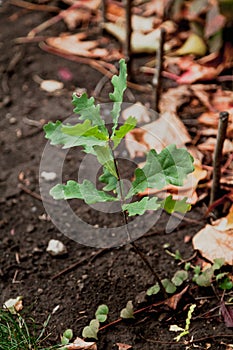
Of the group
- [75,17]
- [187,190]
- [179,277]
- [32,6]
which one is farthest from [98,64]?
[179,277]

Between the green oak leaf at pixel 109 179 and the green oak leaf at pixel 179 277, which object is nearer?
the green oak leaf at pixel 109 179

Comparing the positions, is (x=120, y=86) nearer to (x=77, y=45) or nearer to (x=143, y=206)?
(x=143, y=206)

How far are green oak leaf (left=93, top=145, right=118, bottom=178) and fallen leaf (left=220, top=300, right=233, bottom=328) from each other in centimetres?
45

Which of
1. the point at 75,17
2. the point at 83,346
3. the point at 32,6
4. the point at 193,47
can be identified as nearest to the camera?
the point at 83,346

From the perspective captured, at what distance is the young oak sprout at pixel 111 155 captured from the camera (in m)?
1.31

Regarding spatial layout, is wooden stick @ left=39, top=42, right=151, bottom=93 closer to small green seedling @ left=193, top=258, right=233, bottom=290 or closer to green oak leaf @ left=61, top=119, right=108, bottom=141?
small green seedling @ left=193, top=258, right=233, bottom=290

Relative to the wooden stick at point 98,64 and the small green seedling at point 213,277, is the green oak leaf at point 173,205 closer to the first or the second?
the small green seedling at point 213,277

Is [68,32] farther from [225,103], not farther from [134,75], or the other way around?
[225,103]

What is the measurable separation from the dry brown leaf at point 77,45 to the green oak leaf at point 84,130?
1.21 m

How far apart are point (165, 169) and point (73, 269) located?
0.51m

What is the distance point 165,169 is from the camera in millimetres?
1381

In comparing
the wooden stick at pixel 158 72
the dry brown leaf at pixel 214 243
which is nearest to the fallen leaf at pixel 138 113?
the wooden stick at pixel 158 72

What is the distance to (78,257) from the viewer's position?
1.77 meters

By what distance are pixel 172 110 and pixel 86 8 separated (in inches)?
32.2
